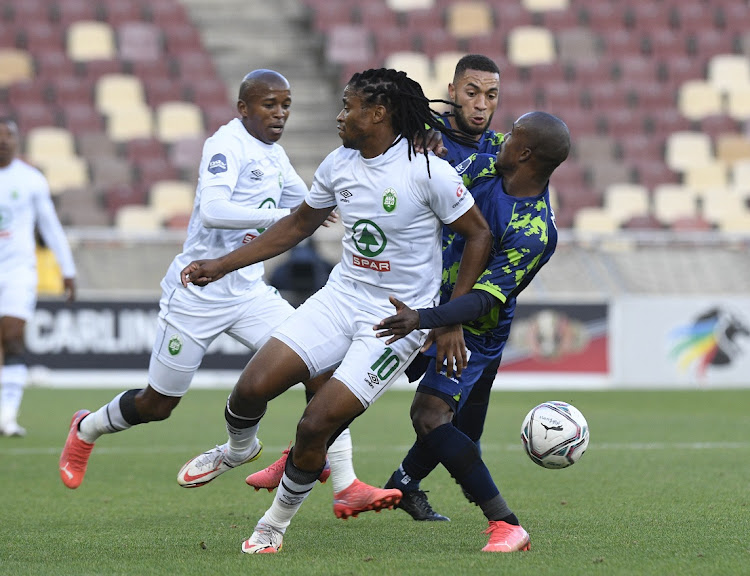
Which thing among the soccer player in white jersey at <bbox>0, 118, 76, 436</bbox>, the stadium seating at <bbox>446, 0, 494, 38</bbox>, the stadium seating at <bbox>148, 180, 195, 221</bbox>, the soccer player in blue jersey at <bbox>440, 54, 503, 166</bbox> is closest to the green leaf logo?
the soccer player in blue jersey at <bbox>440, 54, 503, 166</bbox>

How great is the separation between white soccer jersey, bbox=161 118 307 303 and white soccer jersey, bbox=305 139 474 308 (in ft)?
3.57

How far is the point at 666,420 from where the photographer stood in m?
11.9

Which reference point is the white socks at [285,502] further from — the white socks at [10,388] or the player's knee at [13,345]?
the white socks at [10,388]

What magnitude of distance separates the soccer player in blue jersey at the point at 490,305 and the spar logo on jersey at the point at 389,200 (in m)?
0.44

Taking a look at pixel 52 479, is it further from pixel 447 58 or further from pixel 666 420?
pixel 447 58

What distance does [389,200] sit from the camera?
5.14 metres

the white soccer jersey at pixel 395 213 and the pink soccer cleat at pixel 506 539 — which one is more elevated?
the white soccer jersey at pixel 395 213

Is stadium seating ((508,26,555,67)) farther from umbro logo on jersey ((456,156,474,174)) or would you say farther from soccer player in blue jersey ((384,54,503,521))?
umbro logo on jersey ((456,156,474,174))

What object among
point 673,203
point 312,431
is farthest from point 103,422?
point 673,203

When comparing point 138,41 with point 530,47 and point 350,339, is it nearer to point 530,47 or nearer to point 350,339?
point 530,47

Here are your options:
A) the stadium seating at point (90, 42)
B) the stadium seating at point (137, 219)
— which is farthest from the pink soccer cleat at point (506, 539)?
the stadium seating at point (90, 42)

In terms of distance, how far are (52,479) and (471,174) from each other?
3.68m

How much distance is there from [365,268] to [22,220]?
5.22 meters

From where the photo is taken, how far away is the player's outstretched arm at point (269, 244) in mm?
5477
